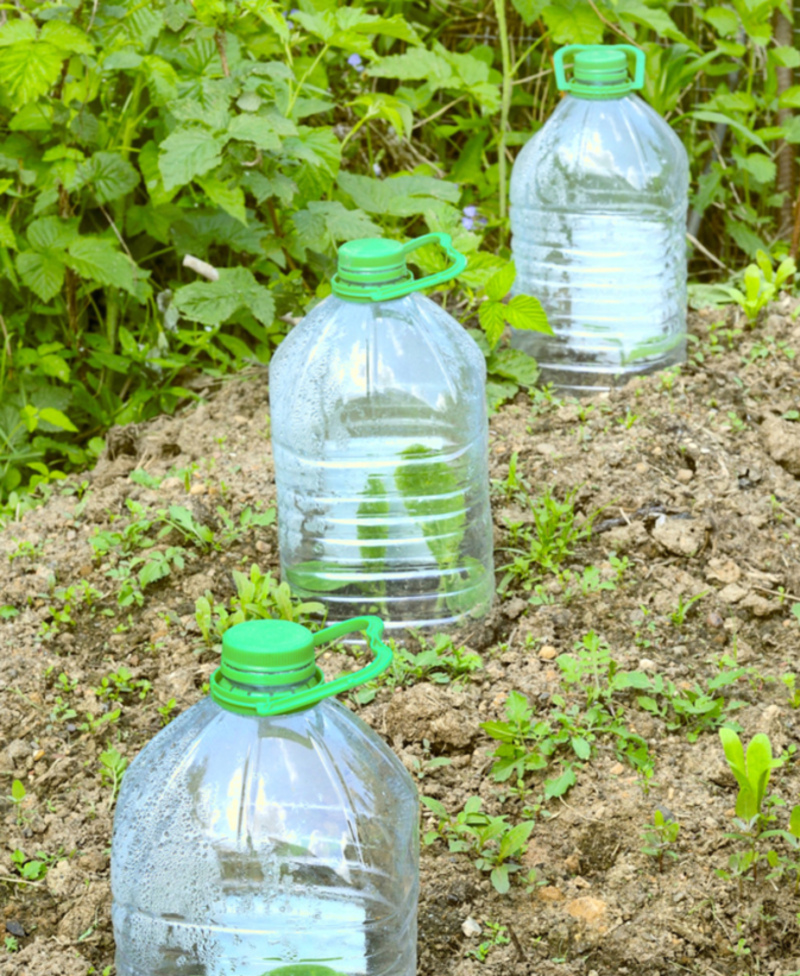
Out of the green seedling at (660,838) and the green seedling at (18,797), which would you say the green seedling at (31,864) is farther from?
the green seedling at (660,838)

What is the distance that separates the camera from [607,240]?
3.62 meters

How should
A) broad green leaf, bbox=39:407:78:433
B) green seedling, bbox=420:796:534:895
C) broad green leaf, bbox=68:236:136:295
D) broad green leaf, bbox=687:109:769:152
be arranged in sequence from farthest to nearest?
broad green leaf, bbox=687:109:769:152 < broad green leaf, bbox=39:407:78:433 < broad green leaf, bbox=68:236:136:295 < green seedling, bbox=420:796:534:895

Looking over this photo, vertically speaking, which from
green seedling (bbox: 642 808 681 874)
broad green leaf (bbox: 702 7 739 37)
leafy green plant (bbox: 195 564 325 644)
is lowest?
green seedling (bbox: 642 808 681 874)

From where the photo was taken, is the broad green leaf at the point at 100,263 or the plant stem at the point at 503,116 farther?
the plant stem at the point at 503,116

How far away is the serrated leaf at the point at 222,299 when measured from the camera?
11.0 ft

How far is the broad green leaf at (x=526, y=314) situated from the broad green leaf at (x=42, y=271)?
115cm

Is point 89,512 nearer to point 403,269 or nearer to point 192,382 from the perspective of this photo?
point 192,382

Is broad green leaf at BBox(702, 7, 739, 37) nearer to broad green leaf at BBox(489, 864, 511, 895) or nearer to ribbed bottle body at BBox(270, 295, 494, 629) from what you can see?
ribbed bottle body at BBox(270, 295, 494, 629)

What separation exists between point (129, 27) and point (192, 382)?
96 cm

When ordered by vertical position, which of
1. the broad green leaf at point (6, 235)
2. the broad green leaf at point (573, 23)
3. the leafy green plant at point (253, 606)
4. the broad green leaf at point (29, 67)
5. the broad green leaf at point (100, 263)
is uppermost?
the broad green leaf at point (29, 67)

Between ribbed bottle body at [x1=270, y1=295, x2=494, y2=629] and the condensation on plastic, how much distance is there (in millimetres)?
901

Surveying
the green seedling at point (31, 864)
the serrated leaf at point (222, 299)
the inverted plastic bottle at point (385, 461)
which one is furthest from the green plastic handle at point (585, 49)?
the green seedling at point (31, 864)

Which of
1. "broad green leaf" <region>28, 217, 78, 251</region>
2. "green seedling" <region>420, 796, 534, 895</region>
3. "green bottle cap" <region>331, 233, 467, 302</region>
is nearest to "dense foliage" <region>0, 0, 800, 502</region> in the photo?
"broad green leaf" <region>28, 217, 78, 251</region>

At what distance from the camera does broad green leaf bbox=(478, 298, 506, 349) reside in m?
3.32
